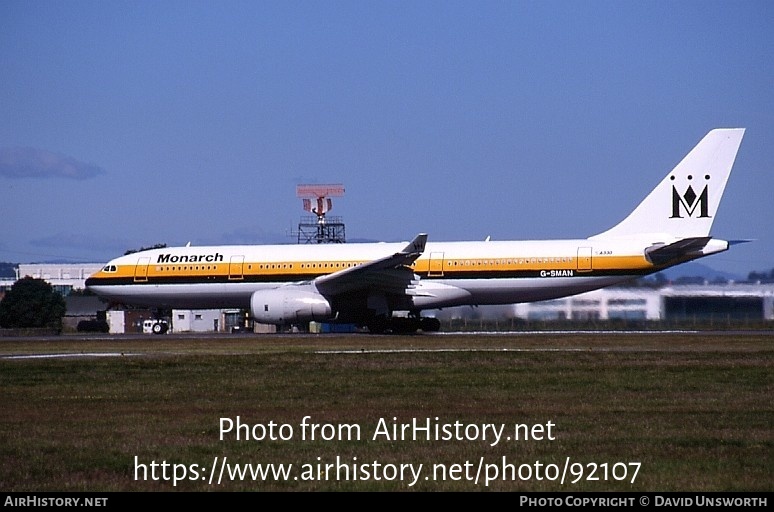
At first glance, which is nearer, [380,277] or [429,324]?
[380,277]

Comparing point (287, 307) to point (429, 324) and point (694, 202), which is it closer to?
point (429, 324)

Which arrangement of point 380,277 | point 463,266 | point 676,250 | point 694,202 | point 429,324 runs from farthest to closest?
1. point 429,324
2. point 694,202
3. point 463,266
4. point 380,277
5. point 676,250

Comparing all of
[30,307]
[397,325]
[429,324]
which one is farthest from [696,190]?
[30,307]

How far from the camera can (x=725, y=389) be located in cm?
1656

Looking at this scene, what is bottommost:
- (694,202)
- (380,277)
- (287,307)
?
(287,307)

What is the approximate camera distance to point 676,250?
34938 mm

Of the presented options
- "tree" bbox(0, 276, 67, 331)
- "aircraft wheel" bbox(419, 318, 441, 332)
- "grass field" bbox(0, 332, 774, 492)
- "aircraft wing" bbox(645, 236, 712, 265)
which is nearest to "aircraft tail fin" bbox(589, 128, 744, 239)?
"aircraft wing" bbox(645, 236, 712, 265)

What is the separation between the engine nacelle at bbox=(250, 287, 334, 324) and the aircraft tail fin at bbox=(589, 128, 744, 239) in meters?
11.2

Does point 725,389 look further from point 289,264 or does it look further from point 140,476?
point 289,264

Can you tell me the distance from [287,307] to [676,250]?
A: 12.9m

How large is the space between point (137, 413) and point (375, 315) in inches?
901

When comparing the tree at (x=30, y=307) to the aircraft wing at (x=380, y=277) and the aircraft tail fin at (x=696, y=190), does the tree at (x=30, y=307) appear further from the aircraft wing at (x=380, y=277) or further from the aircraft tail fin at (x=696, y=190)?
the aircraft tail fin at (x=696, y=190)

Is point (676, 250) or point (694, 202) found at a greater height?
point (694, 202)

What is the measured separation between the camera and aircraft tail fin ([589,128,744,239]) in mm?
36812
